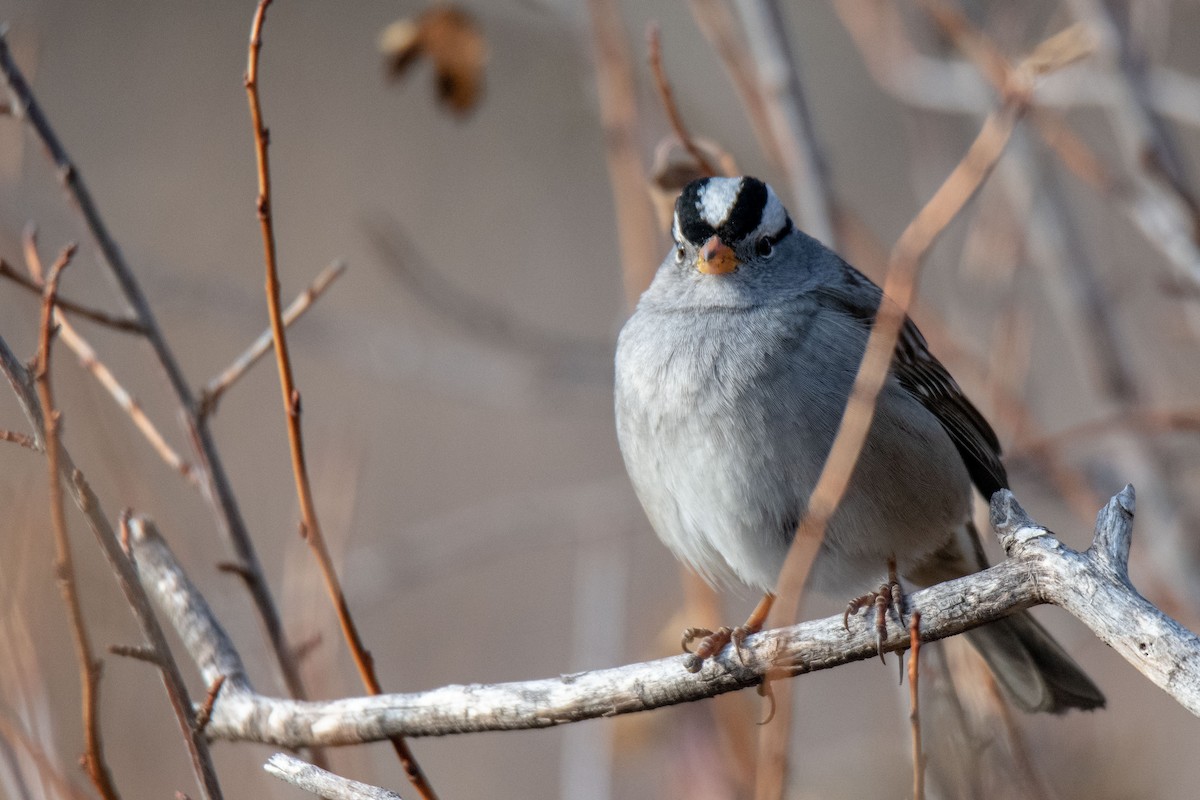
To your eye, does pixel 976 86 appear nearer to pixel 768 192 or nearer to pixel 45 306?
pixel 768 192

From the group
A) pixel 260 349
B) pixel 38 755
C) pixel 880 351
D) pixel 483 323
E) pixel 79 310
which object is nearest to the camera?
pixel 38 755

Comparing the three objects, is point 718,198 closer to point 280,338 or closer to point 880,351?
point 880,351

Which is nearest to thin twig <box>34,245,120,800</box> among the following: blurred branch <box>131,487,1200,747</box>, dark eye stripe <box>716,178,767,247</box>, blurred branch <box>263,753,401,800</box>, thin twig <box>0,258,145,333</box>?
blurred branch <box>263,753,401,800</box>

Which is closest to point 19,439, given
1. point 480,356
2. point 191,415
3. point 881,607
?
point 191,415

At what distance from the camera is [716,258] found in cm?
309

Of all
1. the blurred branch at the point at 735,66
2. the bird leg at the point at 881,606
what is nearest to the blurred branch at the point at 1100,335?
the blurred branch at the point at 735,66

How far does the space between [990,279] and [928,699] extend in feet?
5.46

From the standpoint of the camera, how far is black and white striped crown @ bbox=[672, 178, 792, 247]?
3080mm

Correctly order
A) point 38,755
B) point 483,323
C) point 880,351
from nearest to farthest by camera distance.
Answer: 1. point 38,755
2. point 880,351
3. point 483,323

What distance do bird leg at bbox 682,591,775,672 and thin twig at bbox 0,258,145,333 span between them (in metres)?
1.26

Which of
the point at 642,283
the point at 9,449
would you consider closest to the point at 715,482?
the point at 642,283

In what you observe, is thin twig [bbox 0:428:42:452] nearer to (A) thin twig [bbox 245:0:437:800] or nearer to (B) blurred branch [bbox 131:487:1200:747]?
(A) thin twig [bbox 245:0:437:800]

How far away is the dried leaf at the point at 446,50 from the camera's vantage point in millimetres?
3322

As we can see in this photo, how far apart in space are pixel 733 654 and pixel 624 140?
138 centimetres
